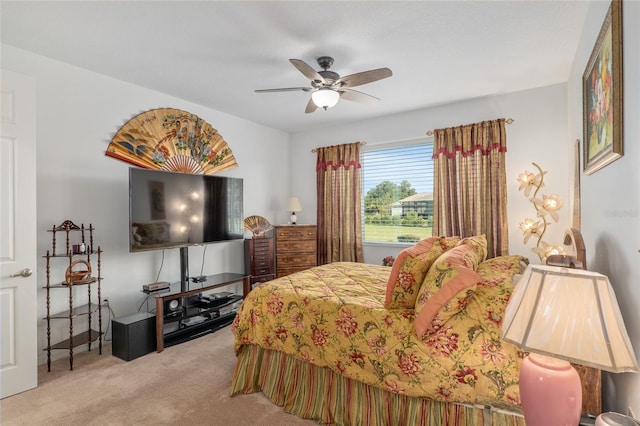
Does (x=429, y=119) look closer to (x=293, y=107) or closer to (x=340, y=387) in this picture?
(x=293, y=107)

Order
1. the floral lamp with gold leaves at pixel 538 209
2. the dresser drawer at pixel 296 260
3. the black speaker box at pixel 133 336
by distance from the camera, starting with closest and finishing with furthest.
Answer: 1. the black speaker box at pixel 133 336
2. the floral lamp with gold leaves at pixel 538 209
3. the dresser drawer at pixel 296 260

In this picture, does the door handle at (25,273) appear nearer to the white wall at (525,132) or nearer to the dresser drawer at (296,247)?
the dresser drawer at (296,247)

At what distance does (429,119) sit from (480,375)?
Result: 3.60 metres

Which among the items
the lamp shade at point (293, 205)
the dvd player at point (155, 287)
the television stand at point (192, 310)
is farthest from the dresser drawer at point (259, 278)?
the dvd player at point (155, 287)

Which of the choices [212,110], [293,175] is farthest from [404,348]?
[293,175]

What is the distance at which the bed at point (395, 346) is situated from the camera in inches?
64.3

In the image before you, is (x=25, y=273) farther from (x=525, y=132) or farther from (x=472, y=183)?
(x=525, y=132)

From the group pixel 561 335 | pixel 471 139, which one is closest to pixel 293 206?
pixel 471 139

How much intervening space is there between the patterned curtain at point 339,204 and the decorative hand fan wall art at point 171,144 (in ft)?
5.18

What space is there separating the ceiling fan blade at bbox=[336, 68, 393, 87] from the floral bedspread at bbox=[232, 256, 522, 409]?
1648mm

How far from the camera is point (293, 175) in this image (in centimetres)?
575

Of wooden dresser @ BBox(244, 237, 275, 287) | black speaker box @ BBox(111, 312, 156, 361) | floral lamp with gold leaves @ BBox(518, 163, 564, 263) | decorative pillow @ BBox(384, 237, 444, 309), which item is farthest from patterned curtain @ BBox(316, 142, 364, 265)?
decorative pillow @ BBox(384, 237, 444, 309)

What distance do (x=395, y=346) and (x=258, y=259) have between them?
10.1 feet

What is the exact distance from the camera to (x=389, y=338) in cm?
183
